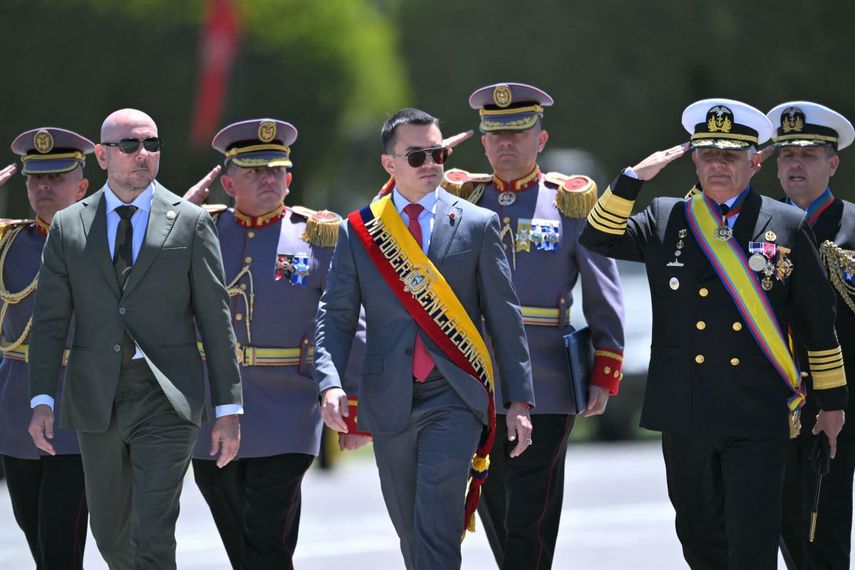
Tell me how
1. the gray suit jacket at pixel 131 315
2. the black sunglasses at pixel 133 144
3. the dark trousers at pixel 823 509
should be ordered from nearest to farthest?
the gray suit jacket at pixel 131 315
the black sunglasses at pixel 133 144
the dark trousers at pixel 823 509

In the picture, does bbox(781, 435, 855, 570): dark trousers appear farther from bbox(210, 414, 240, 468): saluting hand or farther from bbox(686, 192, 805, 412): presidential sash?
bbox(210, 414, 240, 468): saluting hand

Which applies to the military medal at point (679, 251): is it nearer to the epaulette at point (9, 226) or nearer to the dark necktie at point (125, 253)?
the dark necktie at point (125, 253)

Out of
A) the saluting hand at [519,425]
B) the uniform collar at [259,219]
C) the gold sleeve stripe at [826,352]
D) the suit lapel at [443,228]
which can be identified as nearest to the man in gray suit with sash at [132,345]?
the suit lapel at [443,228]

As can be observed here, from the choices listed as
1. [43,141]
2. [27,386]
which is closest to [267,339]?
[27,386]

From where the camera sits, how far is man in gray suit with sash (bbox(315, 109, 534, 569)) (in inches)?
311

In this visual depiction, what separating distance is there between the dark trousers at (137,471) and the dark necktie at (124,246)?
377 mm

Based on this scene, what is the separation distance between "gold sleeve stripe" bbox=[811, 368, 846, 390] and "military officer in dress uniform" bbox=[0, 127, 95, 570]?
3.40 m

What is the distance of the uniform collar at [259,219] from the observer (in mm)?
9680

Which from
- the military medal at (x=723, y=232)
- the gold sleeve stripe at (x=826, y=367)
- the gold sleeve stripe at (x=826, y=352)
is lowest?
the gold sleeve stripe at (x=826, y=367)

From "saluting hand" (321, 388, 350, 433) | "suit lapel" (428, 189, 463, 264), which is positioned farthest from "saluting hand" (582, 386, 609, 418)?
"saluting hand" (321, 388, 350, 433)

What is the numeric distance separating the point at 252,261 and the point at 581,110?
1465 centimetres

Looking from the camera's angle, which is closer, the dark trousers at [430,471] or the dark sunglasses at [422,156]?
the dark trousers at [430,471]

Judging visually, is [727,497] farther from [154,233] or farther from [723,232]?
[154,233]

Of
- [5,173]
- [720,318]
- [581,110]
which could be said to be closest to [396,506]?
[720,318]
